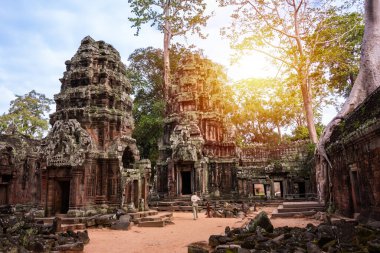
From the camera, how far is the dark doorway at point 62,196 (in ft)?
47.6

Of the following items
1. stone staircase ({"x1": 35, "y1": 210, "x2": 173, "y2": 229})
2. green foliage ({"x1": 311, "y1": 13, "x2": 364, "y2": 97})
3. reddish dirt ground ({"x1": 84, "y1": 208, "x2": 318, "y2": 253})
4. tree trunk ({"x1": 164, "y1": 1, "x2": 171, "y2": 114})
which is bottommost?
reddish dirt ground ({"x1": 84, "y1": 208, "x2": 318, "y2": 253})

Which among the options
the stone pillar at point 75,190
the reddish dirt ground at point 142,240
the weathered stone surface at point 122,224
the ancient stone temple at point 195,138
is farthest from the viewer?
the ancient stone temple at point 195,138

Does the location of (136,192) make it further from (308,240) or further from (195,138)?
(308,240)

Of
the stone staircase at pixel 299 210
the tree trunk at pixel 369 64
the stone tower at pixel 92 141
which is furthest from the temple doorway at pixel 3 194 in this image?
the tree trunk at pixel 369 64

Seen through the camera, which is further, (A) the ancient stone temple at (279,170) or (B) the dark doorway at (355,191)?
(A) the ancient stone temple at (279,170)

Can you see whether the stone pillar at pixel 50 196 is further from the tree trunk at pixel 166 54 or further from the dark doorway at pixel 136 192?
the tree trunk at pixel 166 54

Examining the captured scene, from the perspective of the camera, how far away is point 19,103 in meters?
35.7

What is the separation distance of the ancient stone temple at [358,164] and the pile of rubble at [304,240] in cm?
136

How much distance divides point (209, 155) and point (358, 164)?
17.0m

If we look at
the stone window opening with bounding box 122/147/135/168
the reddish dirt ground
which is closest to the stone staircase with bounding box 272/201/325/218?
the reddish dirt ground

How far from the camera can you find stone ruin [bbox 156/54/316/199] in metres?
23.4

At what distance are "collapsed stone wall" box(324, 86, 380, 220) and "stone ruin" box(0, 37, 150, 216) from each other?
31.8ft

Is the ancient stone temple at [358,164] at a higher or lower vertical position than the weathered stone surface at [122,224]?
higher

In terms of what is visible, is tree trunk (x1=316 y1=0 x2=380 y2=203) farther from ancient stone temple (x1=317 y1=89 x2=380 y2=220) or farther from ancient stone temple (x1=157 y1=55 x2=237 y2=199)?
ancient stone temple (x1=157 y1=55 x2=237 y2=199)
